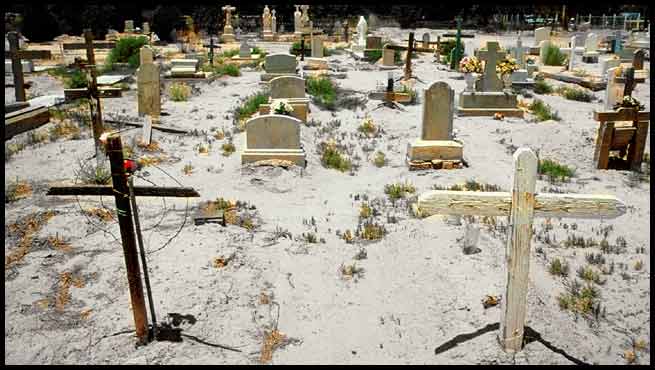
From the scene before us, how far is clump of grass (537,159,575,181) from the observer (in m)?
9.35

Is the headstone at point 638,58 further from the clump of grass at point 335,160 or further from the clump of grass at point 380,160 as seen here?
the clump of grass at point 335,160

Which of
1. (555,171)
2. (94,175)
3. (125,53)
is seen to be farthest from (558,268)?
(125,53)

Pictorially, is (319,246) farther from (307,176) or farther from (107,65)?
(107,65)

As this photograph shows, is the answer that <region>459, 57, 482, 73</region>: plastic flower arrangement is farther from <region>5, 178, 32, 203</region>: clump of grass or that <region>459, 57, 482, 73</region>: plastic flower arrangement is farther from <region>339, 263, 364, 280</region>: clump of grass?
<region>5, 178, 32, 203</region>: clump of grass

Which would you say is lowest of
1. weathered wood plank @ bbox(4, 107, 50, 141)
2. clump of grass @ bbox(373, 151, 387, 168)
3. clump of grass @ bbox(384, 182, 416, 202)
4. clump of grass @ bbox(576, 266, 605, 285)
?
clump of grass @ bbox(576, 266, 605, 285)

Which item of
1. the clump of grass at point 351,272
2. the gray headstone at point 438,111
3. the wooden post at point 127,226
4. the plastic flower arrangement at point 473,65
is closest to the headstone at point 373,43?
the plastic flower arrangement at point 473,65

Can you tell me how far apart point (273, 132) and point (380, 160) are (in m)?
2.16

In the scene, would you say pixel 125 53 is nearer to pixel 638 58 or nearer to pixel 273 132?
pixel 273 132

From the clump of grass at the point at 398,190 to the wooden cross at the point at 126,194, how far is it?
15.4 ft

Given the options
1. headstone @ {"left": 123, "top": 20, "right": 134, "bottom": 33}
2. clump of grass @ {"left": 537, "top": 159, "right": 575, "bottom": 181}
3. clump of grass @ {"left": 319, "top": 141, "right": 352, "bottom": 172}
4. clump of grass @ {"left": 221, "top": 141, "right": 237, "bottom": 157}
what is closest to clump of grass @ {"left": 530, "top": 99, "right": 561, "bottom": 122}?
clump of grass @ {"left": 537, "top": 159, "right": 575, "bottom": 181}

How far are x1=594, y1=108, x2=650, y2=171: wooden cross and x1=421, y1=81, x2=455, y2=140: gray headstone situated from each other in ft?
8.10

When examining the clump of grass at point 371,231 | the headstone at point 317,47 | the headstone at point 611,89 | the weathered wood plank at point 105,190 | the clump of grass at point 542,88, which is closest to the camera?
the weathered wood plank at point 105,190

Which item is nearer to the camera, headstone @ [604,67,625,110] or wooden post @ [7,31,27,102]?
headstone @ [604,67,625,110]

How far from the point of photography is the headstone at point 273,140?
9.68 meters
